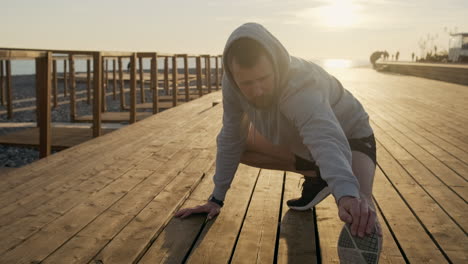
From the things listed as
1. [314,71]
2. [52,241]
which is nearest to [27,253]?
[52,241]

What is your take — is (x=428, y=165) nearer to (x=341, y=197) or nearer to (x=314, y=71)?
(x=314, y=71)

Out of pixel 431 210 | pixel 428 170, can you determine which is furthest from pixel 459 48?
pixel 431 210

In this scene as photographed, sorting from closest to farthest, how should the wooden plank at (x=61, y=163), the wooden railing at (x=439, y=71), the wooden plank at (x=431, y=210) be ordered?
1. the wooden plank at (x=431, y=210)
2. the wooden plank at (x=61, y=163)
3. the wooden railing at (x=439, y=71)

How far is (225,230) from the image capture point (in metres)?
2.12

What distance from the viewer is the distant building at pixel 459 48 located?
80.8 ft

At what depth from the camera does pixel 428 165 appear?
11.3 ft

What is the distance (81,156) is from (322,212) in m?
1.89

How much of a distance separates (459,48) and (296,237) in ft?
85.7

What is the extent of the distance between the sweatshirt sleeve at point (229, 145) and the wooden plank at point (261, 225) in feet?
0.67

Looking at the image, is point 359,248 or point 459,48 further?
point 459,48

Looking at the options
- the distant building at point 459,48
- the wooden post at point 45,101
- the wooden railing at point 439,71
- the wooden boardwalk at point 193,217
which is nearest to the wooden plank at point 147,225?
the wooden boardwalk at point 193,217

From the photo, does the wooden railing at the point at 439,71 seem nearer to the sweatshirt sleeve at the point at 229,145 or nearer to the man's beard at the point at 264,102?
the sweatshirt sleeve at the point at 229,145

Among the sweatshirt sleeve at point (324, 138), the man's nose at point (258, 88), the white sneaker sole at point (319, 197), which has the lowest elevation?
the white sneaker sole at point (319, 197)

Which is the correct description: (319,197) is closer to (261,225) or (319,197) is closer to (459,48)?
(261,225)
